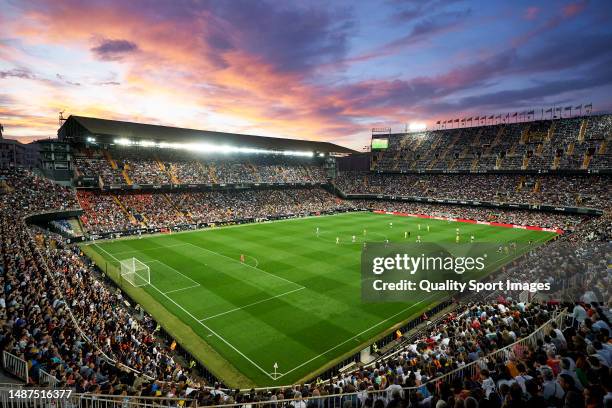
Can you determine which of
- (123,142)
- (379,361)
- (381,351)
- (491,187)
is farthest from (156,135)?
(491,187)

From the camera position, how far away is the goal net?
2683cm

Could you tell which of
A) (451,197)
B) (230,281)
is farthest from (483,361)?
(451,197)

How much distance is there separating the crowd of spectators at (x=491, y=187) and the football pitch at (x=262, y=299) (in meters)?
16.9

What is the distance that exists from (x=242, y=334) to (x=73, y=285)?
10.7 meters

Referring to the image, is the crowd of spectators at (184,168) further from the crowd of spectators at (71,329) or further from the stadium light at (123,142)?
the crowd of spectators at (71,329)

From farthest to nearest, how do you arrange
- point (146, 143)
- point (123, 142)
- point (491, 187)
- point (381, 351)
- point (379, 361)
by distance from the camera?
point (491, 187) → point (146, 143) → point (123, 142) → point (381, 351) → point (379, 361)

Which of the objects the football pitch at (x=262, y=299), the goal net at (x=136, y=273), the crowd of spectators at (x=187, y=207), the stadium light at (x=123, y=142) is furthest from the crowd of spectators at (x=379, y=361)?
the stadium light at (x=123, y=142)

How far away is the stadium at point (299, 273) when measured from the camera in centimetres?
915

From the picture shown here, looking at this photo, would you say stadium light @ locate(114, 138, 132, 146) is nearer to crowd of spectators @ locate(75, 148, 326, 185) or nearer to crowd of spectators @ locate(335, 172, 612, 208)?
crowd of spectators @ locate(75, 148, 326, 185)

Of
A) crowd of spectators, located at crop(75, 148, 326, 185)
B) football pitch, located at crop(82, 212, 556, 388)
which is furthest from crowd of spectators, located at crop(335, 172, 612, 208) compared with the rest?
football pitch, located at crop(82, 212, 556, 388)

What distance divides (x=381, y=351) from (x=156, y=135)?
181 ft

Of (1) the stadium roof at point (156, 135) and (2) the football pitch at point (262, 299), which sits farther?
(1) the stadium roof at point (156, 135)

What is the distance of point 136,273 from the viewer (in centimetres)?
2822

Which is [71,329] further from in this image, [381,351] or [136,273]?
[136,273]
